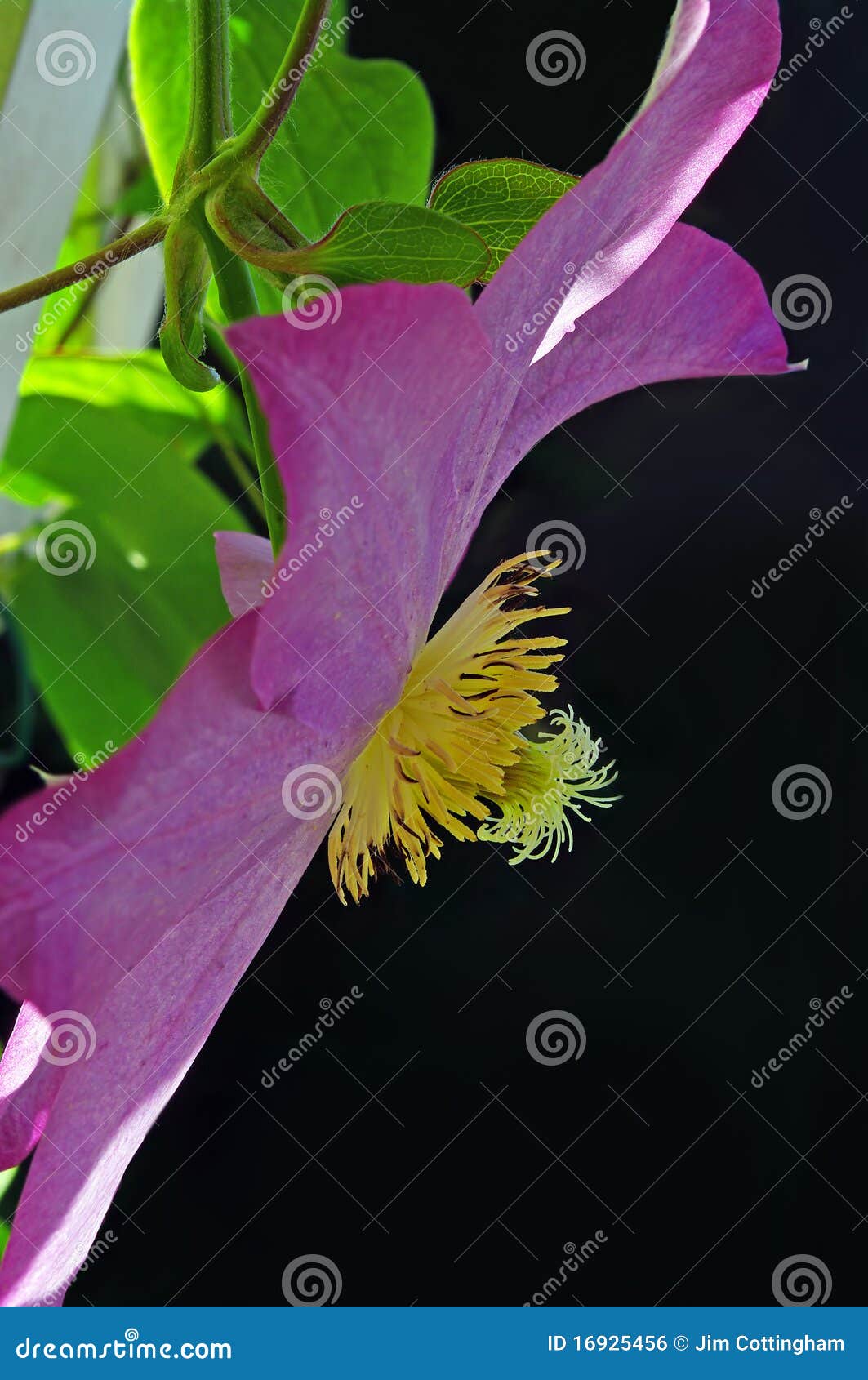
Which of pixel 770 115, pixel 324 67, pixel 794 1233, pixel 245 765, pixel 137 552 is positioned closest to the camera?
pixel 245 765

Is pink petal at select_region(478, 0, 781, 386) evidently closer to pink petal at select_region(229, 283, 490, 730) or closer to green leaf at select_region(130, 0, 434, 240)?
pink petal at select_region(229, 283, 490, 730)

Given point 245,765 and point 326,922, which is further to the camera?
point 326,922

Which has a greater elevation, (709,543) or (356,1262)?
(709,543)

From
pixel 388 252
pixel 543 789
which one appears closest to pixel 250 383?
pixel 388 252

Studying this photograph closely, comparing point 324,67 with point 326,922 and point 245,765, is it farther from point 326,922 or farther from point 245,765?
point 326,922

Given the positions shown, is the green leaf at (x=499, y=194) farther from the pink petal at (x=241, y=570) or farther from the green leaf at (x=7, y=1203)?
the green leaf at (x=7, y=1203)

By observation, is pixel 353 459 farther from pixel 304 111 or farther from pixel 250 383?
pixel 304 111

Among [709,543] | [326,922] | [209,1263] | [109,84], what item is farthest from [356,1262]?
[109,84]

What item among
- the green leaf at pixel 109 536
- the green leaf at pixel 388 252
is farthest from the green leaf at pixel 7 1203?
the green leaf at pixel 388 252
